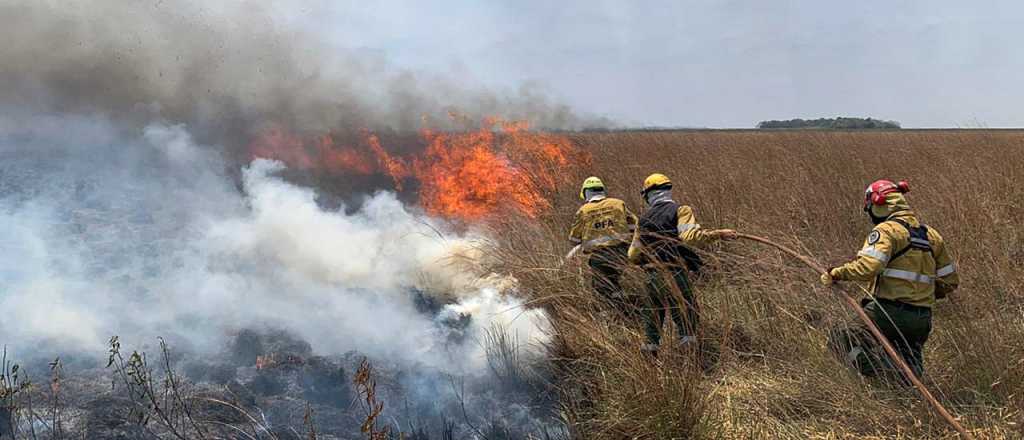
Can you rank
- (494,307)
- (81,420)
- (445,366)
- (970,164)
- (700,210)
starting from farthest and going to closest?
(970,164) < (700,210) < (494,307) < (445,366) < (81,420)

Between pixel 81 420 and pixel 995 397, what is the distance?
6474 mm

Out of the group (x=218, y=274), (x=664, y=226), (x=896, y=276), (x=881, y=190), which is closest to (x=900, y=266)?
(x=896, y=276)

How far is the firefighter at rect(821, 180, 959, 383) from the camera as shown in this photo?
352 centimetres

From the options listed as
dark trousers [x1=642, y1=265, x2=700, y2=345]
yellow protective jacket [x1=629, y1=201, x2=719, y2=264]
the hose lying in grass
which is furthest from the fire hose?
dark trousers [x1=642, y1=265, x2=700, y2=345]

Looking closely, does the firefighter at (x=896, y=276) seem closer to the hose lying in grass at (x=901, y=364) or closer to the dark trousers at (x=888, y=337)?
the dark trousers at (x=888, y=337)

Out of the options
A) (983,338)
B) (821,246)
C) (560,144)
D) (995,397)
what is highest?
(560,144)

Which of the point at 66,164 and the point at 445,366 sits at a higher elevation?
the point at 66,164

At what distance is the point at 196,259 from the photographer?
8.36 meters

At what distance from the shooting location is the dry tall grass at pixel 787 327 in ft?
11.1

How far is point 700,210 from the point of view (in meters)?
7.84

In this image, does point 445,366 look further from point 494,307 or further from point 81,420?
point 81,420

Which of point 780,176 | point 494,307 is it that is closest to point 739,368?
point 494,307

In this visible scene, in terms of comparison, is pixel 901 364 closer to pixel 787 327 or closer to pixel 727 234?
pixel 727 234

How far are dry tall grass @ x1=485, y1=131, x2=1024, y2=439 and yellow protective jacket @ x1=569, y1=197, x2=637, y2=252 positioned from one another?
1.31 ft
